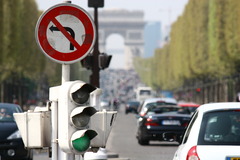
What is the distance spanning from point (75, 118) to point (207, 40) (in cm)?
7662

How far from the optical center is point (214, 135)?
9.16 meters

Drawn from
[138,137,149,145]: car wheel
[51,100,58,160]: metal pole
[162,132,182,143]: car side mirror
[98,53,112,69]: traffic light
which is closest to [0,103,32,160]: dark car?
[98,53,112,69]: traffic light

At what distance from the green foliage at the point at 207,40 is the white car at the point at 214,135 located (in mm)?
51491

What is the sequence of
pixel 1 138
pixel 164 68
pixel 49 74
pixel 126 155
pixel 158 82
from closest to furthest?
1. pixel 1 138
2. pixel 126 155
3. pixel 49 74
4. pixel 164 68
5. pixel 158 82

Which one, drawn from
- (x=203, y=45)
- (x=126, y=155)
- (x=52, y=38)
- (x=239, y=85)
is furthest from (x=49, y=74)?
(x=52, y=38)

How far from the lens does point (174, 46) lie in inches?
4646

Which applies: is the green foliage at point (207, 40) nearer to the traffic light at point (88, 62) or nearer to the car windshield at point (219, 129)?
the traffic light at point (88, 62)

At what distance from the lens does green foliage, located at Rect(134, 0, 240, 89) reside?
2530 inches

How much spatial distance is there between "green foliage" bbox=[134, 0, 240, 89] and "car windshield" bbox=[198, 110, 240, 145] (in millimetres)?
51550

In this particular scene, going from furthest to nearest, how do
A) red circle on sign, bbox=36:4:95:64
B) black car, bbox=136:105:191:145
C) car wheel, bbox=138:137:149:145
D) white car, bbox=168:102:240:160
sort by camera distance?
1. car wheel, bbox=138:137:149:145
2. black car, bbox=136:105:191:145
3. white car, bbox=168:102:240:160
4. red circle on sign, bbox=36:4:95:64

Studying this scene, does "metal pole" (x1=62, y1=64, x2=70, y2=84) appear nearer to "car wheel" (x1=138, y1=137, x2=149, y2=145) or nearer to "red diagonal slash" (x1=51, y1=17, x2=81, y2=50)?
"red diagonal slash" (x1=51, y1=17, x2=81, y2=50)

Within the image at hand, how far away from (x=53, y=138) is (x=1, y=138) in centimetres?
974

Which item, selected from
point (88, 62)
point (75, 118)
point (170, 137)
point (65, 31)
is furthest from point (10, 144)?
point (75, 118)

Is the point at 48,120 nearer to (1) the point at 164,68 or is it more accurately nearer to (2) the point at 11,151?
(2) the point at 11,151
